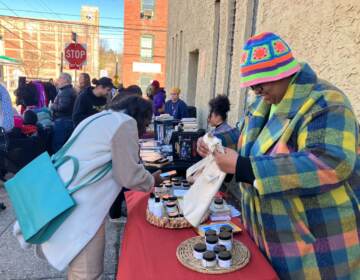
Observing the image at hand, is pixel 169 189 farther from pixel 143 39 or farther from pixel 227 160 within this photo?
pixel 143 39

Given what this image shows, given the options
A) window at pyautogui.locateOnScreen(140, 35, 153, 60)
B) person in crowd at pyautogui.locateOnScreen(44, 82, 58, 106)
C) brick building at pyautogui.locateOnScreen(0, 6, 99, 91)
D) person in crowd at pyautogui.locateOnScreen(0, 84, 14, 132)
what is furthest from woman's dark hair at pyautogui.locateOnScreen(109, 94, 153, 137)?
brick building at pyautogui.locateOnScreen(0, 6, 99, 91)

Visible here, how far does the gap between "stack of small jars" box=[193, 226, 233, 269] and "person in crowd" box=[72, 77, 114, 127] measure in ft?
13.0

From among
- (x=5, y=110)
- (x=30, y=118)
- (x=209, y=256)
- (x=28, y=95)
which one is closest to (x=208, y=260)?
(x=209, y=256)

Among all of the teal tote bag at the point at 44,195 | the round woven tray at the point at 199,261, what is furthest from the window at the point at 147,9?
the round woven tray at the point at 199,261

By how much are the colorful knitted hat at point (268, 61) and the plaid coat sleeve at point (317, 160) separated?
204 millimetres

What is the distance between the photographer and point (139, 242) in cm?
171

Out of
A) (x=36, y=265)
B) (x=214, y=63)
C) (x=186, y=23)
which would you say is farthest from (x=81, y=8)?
(x=36, y=265)

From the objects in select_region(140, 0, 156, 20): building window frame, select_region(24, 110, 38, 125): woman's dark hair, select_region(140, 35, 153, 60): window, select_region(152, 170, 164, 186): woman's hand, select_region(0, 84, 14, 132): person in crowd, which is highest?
select_region(140, 0, 156, 20): building window frame

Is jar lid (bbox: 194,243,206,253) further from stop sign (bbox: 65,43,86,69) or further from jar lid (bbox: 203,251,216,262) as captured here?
stop sign (bbox: 65,43,86,69)

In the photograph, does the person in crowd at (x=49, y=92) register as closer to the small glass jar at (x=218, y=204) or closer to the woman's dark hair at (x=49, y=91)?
the woman's dark hair at (x=49, y=91)

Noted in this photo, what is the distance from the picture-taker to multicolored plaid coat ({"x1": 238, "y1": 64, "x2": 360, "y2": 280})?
45.4 inches

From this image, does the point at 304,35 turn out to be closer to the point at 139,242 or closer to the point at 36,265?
the point at 139,242

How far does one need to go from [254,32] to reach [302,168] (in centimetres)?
347

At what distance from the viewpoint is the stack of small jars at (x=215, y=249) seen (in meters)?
1.44
